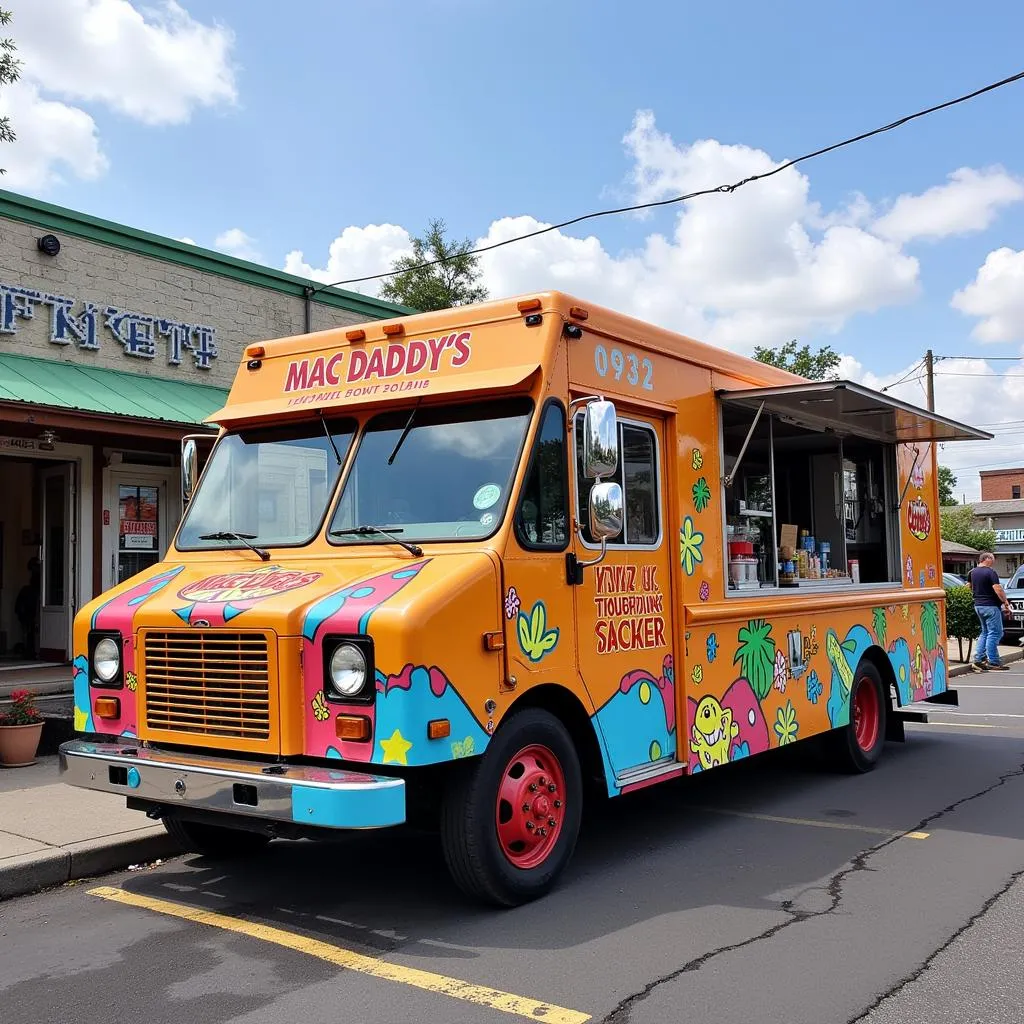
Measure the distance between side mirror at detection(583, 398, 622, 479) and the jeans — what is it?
13.6m

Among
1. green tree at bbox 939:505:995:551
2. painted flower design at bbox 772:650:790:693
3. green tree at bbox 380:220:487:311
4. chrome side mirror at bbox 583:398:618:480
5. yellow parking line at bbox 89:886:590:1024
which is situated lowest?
yellow parking line at bbox 89:886:590:1024

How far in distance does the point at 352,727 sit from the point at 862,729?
560 cm

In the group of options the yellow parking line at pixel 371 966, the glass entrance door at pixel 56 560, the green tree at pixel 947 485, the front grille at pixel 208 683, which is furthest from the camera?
the green tree at pixel 947 485

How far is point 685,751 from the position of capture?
6.05 metres

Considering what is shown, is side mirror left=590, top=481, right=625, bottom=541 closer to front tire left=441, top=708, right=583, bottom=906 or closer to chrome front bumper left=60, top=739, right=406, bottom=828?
front tire left=441, top=708, right=583, bottom=906

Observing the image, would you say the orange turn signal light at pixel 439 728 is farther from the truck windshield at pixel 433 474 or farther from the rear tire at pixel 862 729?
the rear tire at pixel 862 729

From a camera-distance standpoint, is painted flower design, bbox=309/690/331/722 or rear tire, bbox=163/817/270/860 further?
rear tire, bbox=163/817/270/860

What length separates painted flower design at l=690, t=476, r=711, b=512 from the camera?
21.2 ft

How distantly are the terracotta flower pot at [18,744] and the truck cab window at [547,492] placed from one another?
523 centimetres

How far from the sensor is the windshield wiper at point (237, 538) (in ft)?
18.3

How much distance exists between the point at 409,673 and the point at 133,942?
1.84 meters

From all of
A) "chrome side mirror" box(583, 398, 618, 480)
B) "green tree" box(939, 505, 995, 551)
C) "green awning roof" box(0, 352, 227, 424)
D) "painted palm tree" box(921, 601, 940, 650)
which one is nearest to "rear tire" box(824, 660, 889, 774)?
"painted palm tree" box(921, 601, 940, 650)

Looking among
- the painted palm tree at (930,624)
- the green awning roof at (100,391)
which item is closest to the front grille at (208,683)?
the green awning roof at (100,391)

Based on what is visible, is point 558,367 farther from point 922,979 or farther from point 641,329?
point 922,979
